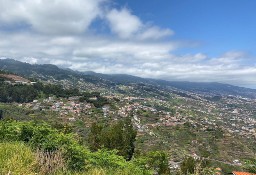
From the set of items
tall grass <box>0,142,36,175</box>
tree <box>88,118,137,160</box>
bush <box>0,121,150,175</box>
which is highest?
tall grass <box>0,142,36,175</box>

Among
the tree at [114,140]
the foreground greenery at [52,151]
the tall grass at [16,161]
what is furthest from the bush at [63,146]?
the tree at [114,140]

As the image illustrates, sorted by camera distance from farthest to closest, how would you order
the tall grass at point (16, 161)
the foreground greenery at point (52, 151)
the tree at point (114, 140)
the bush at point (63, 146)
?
1. the tree at point (114, 140)
2. the bush at point (63, 146)
3. the foreground greenery at point (52, 151)
4. the tall grass at point (16, 161)

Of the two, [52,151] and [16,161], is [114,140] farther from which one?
[16,161]

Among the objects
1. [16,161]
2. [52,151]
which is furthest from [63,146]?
[16,161]

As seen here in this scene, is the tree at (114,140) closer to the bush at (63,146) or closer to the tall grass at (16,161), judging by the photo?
the bush at (63,146)

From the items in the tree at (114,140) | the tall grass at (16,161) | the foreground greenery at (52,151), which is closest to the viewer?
the tall grass at (16,161)

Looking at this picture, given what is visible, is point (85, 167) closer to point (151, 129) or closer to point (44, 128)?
point (44, 128)

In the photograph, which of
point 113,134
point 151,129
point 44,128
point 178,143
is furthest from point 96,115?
point 44,128

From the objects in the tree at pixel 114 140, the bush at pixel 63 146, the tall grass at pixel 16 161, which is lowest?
the tree at pixel 114 140

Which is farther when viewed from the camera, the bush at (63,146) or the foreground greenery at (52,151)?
the bush at (63,146)

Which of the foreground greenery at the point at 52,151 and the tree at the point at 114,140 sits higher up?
the foreground greenery at the point at 52,151

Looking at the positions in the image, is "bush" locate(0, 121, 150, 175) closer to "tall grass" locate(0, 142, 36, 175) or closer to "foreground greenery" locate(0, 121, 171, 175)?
"foreground greenery" locate(0, 121, 171, 175)

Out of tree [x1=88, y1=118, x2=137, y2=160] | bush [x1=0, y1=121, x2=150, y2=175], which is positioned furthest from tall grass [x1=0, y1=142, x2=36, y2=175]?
tree [x1=88, y1=118, x2=137, y2=160]
